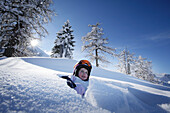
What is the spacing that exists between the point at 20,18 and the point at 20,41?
150cm

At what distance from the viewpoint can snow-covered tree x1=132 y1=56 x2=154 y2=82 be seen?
20.3m

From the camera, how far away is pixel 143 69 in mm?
21078

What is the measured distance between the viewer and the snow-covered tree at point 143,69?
20.3 metres

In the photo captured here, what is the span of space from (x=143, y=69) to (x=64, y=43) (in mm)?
24257

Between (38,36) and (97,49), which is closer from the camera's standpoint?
(38,36)

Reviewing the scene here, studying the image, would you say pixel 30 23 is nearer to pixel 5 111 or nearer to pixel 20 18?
pixel 20 18

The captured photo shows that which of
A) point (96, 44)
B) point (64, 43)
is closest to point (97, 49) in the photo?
point (96, 44)

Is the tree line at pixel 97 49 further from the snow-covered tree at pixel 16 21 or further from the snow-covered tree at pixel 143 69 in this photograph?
the snow-covered tree at pixel 16 21

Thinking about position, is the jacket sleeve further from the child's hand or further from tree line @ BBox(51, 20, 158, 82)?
tree line @ BBox(51, 20, 158, 82)

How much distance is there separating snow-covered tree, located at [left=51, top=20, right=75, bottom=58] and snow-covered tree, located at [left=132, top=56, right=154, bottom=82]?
20732mm

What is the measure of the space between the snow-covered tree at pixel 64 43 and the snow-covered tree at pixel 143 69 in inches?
816

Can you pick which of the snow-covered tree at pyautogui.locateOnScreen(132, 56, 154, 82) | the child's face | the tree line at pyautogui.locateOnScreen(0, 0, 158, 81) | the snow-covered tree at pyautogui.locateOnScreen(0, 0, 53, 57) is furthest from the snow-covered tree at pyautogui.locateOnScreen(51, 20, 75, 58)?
the snow-covered tree at pyautogui.locateOnScreen(132, 56, 154, 82)

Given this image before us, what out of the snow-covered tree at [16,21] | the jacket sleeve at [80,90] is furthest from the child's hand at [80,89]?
the snow-covered tree at [16,21]

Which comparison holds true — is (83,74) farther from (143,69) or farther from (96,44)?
(143,69)
